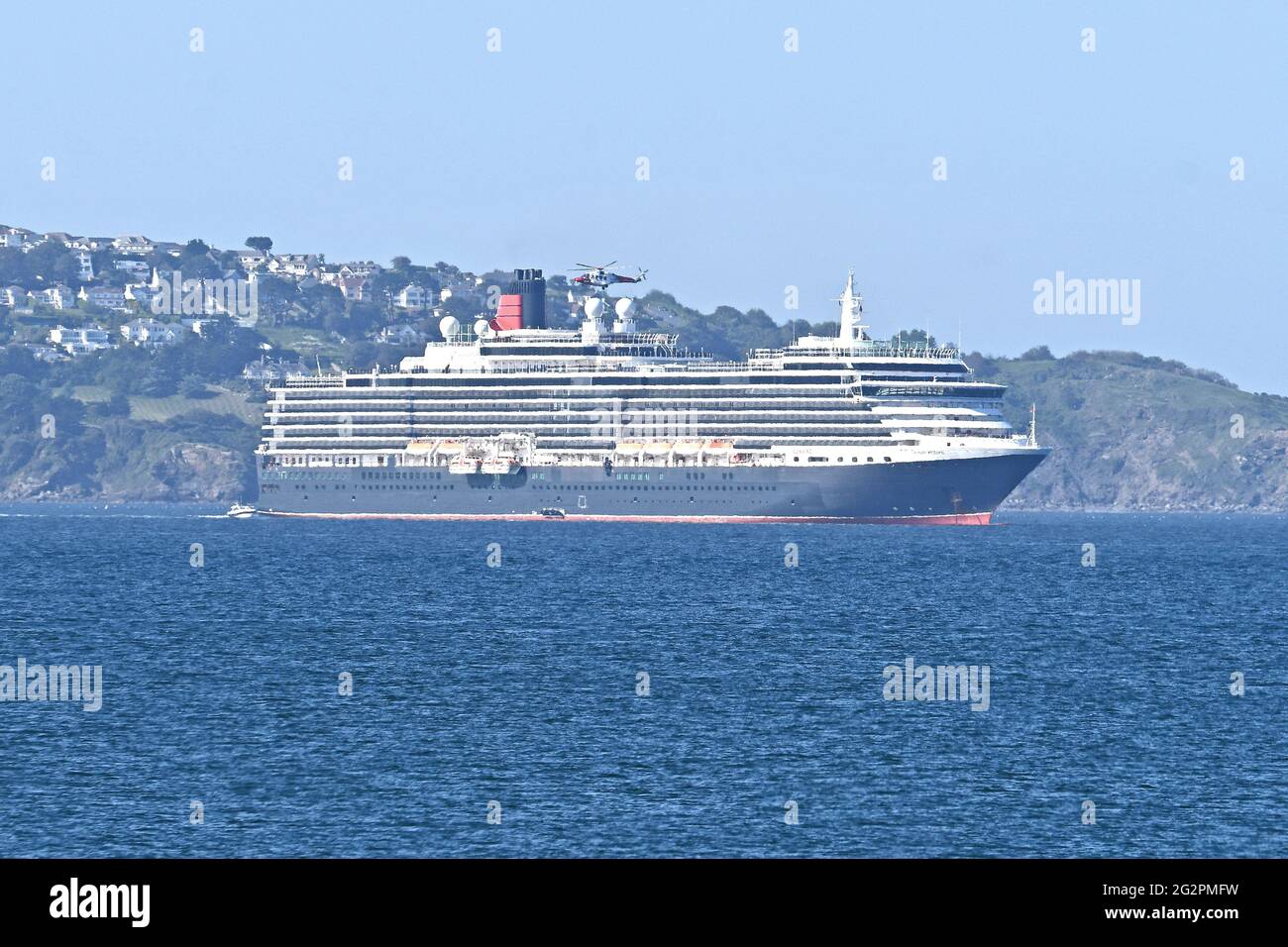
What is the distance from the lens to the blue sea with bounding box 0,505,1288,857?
111ft

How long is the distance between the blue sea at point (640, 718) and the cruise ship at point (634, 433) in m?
52.8

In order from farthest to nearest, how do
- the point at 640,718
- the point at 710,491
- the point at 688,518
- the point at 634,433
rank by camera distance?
the point at 634,433, the point at 688,518, the point at 710,491, the point at 640,718

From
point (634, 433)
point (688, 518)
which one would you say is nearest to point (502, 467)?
point (634, 433)

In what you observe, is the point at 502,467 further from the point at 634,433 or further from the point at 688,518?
the point at 688,518

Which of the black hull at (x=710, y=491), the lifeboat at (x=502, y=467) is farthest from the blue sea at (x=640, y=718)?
the lifeboat at (x=502, y=467)

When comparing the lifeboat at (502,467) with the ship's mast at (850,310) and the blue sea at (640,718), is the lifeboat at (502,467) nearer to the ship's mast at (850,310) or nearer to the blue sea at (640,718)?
the ship's mast at (850,310)

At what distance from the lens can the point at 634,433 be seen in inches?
6560

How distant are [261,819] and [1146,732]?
839 inches

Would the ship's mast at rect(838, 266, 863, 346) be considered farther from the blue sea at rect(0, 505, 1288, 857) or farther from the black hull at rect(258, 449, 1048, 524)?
the blue sea at rect(0, 505, 1288, 857)

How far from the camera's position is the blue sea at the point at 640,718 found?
33812 millimetres

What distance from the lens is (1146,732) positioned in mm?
45938

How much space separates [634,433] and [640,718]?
120 meters
